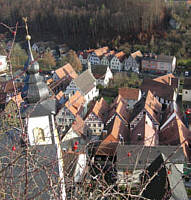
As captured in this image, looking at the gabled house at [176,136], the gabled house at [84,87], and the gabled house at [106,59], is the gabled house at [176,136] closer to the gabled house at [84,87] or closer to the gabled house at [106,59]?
the gabled house at [84,87]

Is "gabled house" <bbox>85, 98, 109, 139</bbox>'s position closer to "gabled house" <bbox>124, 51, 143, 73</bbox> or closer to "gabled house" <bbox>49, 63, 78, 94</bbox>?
"gabled house" <bbox>49, 63, 78, 94</bbox>

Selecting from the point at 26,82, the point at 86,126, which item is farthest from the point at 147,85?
the point at 26,82

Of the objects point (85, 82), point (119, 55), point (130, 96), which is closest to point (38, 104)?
point (130, 96)

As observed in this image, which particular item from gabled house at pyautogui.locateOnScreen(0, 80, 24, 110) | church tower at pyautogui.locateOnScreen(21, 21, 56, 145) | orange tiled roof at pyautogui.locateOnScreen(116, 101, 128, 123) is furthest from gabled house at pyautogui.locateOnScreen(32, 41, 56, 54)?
church tower at pyautogui.locateOnScreen(21, 21, 56, 145)

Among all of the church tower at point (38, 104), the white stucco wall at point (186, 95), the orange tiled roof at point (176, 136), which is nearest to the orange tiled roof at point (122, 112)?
the orange tiled roof at point (176, 136)

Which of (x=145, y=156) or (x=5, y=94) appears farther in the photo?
(x=5, y=94)

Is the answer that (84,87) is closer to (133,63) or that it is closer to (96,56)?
→ (133,63)
